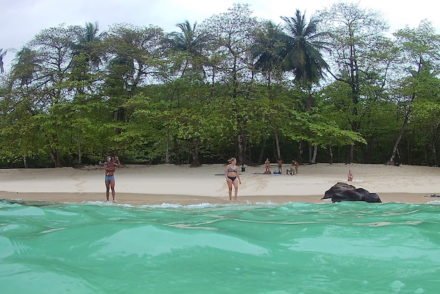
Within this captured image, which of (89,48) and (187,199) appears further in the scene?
(89,48)

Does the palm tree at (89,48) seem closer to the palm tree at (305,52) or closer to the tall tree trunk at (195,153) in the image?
the tall tree trunk at (195,153)

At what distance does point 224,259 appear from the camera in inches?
255

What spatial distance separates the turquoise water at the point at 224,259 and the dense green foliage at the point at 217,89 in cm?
2361

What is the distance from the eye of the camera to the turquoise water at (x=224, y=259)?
536 centimetres

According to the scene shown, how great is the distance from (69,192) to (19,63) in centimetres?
1789

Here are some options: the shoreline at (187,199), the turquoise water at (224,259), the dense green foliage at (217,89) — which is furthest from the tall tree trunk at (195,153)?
the turquoise water at (224,259)

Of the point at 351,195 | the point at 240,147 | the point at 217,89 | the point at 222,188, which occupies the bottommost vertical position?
the point at 222,188

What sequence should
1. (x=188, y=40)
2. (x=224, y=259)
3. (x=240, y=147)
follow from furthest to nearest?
(x=188, y=40)
(x=240, y=147)
(x=224, y=259)

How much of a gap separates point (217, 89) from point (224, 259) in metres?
28.3

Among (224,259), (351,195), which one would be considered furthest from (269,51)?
(224,259)

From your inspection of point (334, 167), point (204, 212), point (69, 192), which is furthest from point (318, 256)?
point (334, 167)

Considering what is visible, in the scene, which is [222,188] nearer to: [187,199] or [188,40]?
[187,199]

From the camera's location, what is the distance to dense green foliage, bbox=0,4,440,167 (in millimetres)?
33312

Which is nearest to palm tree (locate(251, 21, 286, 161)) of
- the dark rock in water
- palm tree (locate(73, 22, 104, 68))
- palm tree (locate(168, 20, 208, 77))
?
palm tree (locate(168, 20, 208, 77))
